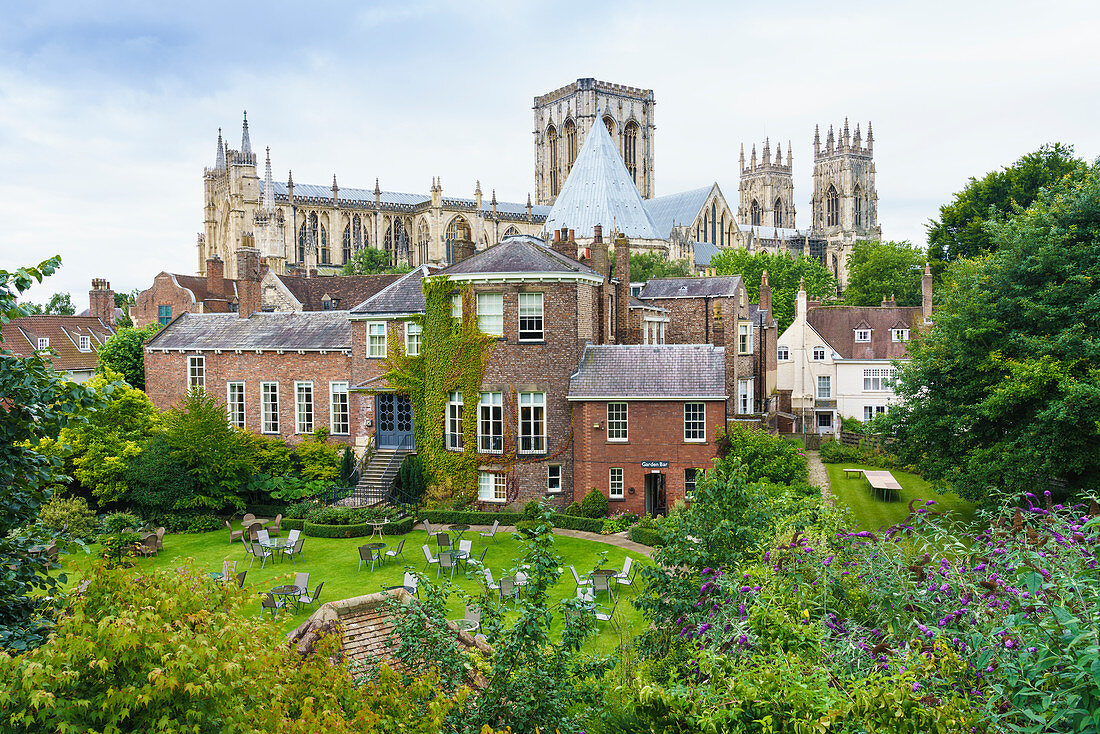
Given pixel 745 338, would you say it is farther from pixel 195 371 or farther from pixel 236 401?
pixel 195 371

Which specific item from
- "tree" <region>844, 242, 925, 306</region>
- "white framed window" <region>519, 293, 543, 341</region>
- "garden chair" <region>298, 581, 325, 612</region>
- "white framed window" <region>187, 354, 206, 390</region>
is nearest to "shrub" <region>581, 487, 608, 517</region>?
"white framed window" <region>519, 293, 543, 341</region>

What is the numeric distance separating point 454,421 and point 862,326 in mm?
28907

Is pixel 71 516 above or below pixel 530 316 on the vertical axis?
below

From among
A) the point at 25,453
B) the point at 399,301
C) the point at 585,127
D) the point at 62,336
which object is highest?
the point at 585,127

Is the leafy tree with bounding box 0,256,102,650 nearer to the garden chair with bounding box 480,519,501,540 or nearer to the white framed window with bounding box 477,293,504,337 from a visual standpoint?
the garden chair with bounding box 480,519,501,540

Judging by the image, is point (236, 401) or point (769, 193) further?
point (769, 193)

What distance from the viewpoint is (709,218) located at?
100062 mm

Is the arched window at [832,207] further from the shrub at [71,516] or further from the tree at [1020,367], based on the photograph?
the shrub at [71,516]

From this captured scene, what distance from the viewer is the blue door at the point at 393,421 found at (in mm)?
33531

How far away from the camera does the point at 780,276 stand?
7244 cm

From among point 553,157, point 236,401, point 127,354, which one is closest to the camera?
point 236,401

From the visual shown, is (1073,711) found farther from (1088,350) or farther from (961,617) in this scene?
(1088,350)

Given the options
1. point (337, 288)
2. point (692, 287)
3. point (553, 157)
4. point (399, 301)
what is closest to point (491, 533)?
point (399, 301)

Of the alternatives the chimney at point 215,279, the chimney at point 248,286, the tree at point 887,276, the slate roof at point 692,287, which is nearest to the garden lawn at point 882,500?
the slate roof at point 692,287
